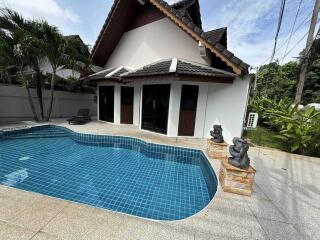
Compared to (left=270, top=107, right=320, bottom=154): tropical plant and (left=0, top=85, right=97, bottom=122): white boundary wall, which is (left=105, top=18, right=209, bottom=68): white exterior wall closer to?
(left=270, top=107, right=320, bottom=154): tropical plant

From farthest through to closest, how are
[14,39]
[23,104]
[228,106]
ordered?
1. [23,104]
2. [14,39]
3. [228,106]

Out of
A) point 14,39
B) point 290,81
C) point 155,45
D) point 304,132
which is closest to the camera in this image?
point 304,132

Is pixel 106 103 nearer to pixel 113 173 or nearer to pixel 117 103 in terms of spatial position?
pixel 117 103

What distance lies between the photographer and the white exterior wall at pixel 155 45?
905cm

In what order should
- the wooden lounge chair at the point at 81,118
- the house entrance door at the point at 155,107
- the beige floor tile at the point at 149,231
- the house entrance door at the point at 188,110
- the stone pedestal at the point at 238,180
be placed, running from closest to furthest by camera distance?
the beige floor tile at the point at 149,231
the stone pedestal at the point at 238,180
the house entrance door at the point at 188,110
the house entrance door at the point at 155,107
the wooden lounge chair at the point at 81,118

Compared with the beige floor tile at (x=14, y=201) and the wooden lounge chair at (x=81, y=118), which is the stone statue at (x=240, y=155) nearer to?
the beige floor tile at (x=14, y=201)

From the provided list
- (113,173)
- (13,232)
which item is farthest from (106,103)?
(13,232)

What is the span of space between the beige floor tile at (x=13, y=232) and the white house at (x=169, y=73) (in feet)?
21.1

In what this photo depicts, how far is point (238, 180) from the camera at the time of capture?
368 cm

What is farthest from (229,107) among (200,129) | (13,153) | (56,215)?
(13,153)

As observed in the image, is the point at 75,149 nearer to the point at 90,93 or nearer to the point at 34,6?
the point at 90,93

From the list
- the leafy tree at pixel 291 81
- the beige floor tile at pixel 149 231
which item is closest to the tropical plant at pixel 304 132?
the beige floor tile at pixel 149 231

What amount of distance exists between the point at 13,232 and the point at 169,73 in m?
6.47

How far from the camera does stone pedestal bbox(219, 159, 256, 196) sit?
12.0 feet
